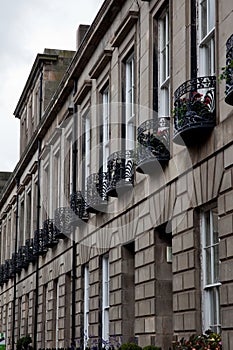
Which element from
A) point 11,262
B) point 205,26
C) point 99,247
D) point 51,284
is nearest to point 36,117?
point 11,262

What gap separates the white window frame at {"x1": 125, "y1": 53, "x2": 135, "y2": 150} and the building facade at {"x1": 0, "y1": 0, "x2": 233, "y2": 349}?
4cm

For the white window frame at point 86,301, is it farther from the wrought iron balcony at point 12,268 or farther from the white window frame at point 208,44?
the wrought iron balcony at point 12,268

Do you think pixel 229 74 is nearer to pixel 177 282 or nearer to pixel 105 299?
pixel 177 282

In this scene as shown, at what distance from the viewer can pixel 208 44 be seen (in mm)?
16234

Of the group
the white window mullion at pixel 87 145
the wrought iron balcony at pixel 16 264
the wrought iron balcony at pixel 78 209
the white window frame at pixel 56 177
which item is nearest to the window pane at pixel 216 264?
the wrought iron balcony at pixel 78 209

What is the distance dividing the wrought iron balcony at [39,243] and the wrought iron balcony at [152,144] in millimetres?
16477

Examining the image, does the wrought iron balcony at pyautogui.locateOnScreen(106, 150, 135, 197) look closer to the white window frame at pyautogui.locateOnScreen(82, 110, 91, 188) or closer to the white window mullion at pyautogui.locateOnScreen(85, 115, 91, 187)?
the white window frame at pyautogui.locateOnScreen(82, 110, 91, 188)

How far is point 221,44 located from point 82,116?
45.0 feet

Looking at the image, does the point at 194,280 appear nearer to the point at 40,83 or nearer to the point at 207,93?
the point at 207,93

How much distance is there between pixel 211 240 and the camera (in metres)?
15.5

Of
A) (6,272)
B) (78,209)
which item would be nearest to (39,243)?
(78,209)

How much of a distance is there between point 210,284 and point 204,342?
1288 millimetres

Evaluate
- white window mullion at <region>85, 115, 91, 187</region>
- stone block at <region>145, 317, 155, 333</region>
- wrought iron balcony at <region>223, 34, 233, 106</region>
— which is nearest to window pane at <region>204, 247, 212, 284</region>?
stone block at <region>145, 317, 155, 333</region>

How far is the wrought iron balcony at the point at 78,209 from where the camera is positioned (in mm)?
26369
